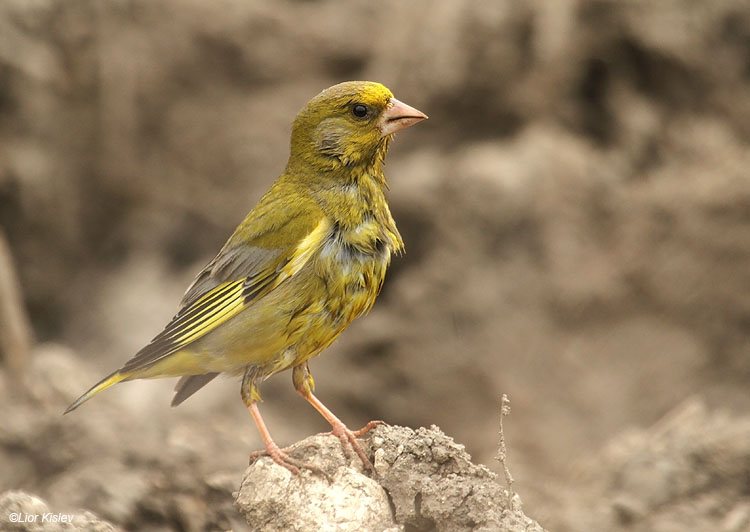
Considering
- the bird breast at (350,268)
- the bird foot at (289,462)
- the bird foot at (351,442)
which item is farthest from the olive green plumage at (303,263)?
the bird foot at (289,462)

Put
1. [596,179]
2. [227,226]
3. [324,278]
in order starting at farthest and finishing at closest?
[227,226]
[596,179]
[324,278]

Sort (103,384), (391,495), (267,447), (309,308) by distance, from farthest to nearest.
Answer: (103,384), (309,308), (267,447), (391,495)

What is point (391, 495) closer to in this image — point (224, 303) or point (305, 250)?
point (305, 250)

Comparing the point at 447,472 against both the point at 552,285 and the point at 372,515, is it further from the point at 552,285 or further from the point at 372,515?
the point at 552,285

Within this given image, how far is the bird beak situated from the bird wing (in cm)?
47

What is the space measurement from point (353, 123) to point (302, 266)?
2.30ft

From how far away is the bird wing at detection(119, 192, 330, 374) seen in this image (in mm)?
4559

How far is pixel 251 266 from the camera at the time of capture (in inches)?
185

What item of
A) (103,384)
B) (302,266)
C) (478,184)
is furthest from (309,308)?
(478,184)

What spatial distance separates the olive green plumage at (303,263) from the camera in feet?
14.6

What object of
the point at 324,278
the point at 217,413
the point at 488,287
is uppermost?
the point at 488,287

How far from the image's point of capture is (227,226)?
28.0 ft

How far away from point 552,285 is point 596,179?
842mm

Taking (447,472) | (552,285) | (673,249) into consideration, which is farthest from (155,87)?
(447,472)
